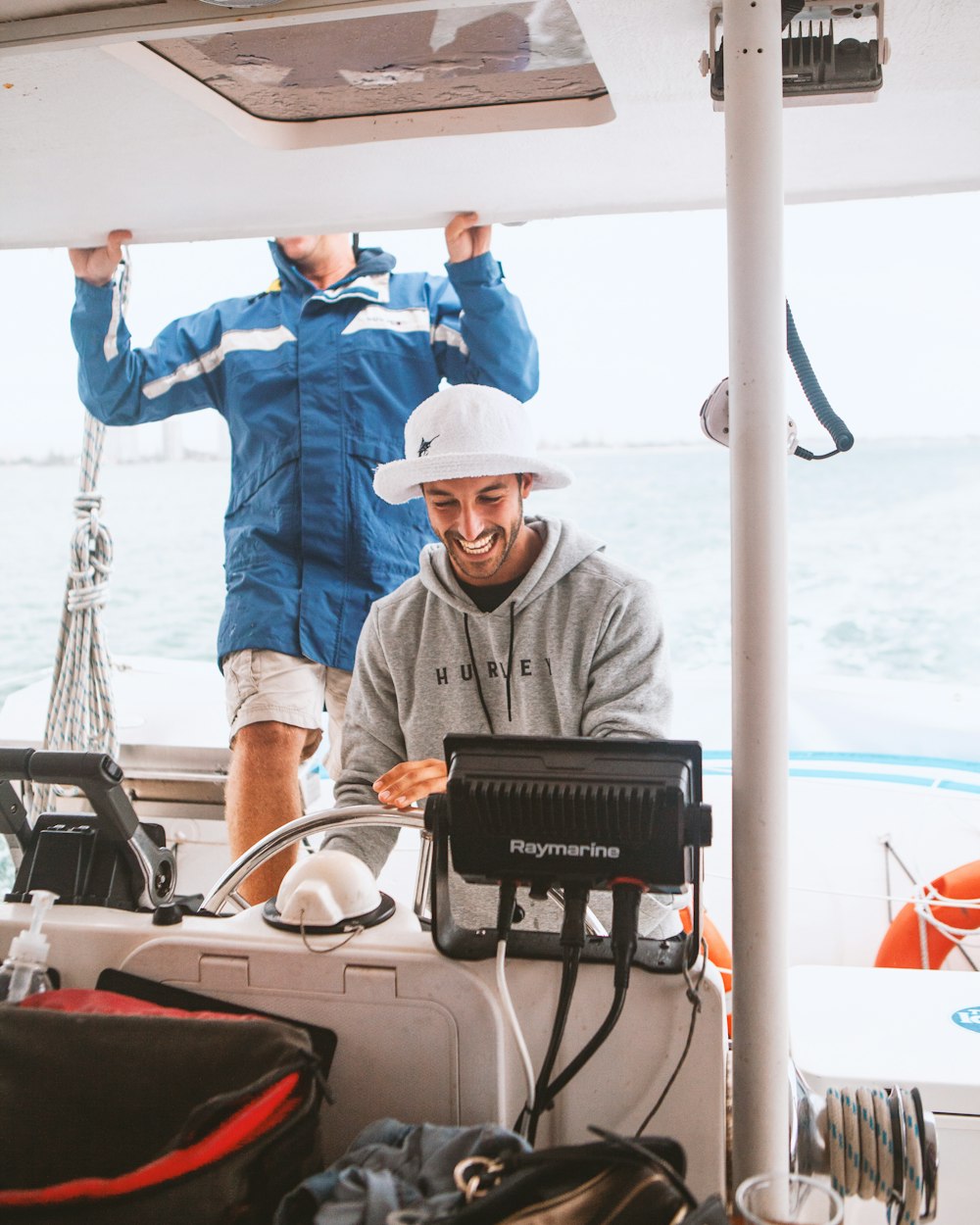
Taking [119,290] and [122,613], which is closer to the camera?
[119,290]

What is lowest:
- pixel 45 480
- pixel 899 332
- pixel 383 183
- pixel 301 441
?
pixel 301 441

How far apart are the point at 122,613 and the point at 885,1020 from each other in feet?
67.3

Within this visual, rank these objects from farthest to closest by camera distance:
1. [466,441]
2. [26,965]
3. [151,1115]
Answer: [466,441] < [26,965] < [151,1115]

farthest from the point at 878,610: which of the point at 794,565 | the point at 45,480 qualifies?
the point at 45,480

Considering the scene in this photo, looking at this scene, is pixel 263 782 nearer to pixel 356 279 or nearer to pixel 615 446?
pixel 356 279

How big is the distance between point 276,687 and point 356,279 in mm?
867

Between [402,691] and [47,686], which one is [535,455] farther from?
[47,686]

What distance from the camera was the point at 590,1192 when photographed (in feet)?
2.16

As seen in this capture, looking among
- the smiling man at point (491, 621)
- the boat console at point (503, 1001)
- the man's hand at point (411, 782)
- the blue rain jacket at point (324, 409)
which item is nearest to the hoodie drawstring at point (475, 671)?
the smiling man at point (491, 621)

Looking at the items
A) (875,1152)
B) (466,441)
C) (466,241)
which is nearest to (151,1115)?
(875,1152)

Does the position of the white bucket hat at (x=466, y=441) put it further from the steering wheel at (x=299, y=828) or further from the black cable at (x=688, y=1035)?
the black cable at (x=688, y=1035)

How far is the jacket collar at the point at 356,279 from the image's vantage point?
239 cm

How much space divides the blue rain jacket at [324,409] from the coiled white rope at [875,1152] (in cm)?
157

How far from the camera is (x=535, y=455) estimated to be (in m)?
1.74
